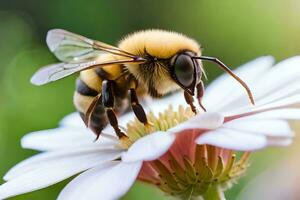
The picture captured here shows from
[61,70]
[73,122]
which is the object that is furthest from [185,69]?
[73,122]

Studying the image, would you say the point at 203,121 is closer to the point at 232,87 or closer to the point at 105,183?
the point at 105,183

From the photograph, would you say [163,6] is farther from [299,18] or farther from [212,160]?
[212,160]

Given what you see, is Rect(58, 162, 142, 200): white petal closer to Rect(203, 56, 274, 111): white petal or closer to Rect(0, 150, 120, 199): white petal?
Rect(0, 150, 120, 199): white petal

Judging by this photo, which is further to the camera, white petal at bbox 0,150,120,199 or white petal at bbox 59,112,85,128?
white petal at bbox 59,112,85,128

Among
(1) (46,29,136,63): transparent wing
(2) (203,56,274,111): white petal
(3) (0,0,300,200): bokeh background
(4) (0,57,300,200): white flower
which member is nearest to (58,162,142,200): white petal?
(4) (0,57,300,200): white flower

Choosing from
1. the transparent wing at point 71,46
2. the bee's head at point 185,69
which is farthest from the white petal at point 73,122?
the bee's head at point 185,69
